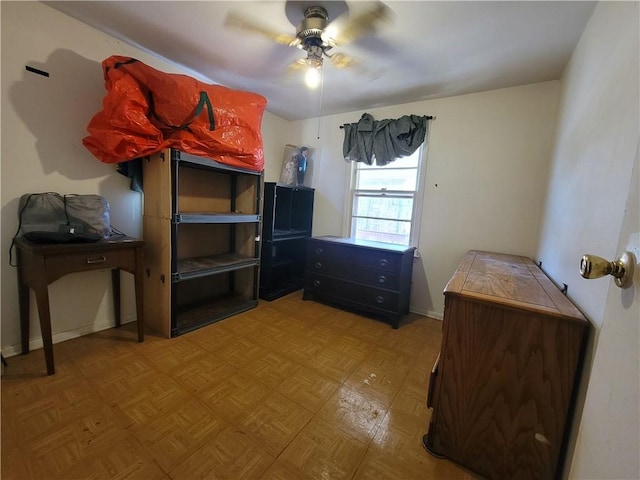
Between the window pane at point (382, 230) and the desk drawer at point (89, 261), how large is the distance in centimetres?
233

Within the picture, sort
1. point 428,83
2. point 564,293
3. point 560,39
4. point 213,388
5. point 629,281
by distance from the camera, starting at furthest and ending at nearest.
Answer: point 428,83 → point 560,39 → point 213,388 → point 564,293 → point 629,281

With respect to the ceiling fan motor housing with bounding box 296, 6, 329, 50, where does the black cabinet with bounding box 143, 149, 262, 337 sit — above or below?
below

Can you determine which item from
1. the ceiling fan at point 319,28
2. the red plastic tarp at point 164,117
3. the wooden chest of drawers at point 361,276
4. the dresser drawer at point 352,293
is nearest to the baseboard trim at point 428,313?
the wooden chest of drawers at point 361,276

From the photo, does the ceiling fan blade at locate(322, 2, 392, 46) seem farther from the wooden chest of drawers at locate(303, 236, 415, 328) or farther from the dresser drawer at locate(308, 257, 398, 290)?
the dresser drawer at locate(308, 257, 398, 290)

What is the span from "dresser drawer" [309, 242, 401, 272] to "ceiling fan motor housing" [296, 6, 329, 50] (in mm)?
1765

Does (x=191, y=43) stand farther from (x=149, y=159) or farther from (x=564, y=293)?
(x=564, y=293)

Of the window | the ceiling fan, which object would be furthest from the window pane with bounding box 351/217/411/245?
the ceiling fan

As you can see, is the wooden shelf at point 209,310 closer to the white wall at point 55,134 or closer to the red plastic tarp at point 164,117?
the white wall at point 55,134

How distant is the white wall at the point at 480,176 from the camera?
227 cm

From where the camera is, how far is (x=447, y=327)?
1.17m

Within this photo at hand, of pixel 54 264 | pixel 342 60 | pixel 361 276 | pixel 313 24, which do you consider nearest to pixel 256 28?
pixel 313 24

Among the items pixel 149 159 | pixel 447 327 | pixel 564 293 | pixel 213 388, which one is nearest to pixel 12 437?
pixel 213 388

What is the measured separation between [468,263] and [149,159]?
2.57 meters

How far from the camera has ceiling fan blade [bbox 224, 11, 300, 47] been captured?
65.3 inches
